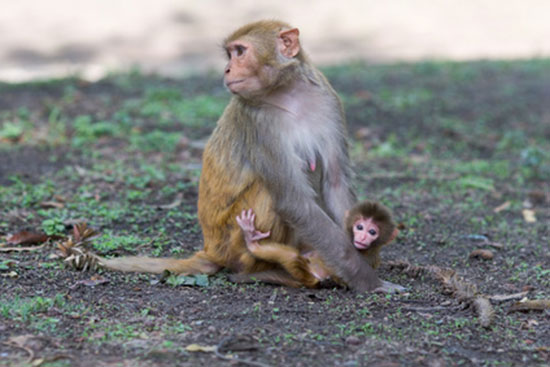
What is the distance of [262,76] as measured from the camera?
5191 millimetres

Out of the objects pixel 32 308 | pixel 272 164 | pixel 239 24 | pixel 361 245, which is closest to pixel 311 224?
pixel 361 245

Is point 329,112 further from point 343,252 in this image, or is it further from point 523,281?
point 523,281

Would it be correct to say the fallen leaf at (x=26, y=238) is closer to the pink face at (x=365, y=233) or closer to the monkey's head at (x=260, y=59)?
Result: the monkey's head at (x=260, y=59)

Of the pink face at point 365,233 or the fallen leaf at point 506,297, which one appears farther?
the pink face at point 365,233

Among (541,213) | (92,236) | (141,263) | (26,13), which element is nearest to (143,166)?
(92,236)

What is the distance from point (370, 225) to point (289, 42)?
51.5 inches

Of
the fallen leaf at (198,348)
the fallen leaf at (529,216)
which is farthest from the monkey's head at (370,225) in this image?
the fallen leaf at (529,216)

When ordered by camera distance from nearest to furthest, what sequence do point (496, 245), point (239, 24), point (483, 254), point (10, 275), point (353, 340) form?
1. point (353, 340)
2. point (10, 275)
3. point (483, 254)
4. point (496, 245)
5. point (239, 24)

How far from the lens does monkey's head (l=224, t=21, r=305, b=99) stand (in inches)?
203

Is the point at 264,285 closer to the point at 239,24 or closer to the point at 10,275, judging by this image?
the point at 10,275

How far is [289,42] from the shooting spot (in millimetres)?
5270

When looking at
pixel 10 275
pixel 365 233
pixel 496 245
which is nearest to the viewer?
pixel 10 275

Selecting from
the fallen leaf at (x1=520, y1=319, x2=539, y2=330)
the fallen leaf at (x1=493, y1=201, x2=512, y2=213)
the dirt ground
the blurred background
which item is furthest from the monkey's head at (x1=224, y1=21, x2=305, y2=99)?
the blurred background

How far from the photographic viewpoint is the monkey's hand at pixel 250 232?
17.1ft
